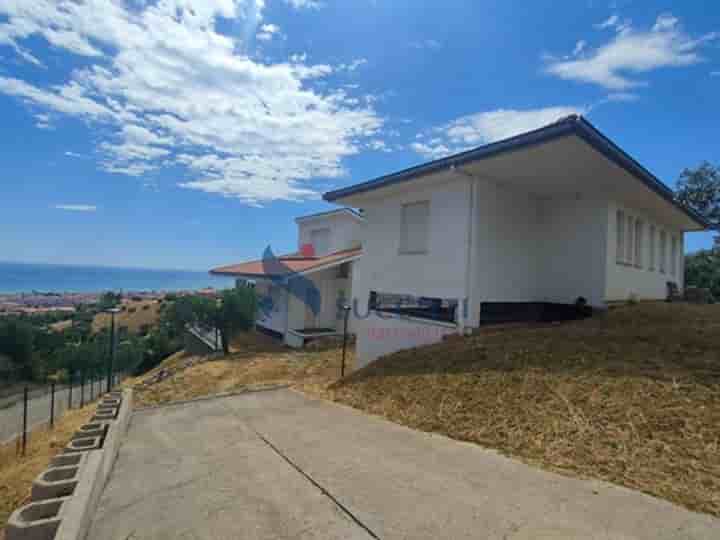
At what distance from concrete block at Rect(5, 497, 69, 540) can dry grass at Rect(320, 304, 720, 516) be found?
3435 mm

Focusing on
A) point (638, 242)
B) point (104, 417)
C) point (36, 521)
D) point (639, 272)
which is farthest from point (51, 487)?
point (638, 242)

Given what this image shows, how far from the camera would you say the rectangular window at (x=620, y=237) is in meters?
9.27

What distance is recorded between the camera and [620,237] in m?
9.59

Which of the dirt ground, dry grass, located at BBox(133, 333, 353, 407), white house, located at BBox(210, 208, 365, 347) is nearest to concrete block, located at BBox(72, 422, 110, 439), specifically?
the dirt ground

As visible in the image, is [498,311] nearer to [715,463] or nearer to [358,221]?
[715,463]

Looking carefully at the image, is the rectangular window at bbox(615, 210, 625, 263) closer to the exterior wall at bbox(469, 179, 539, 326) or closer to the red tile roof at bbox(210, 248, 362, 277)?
the exterior wall at bbox(469, 179, 539, 326)

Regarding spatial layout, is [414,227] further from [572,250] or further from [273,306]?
[273,306]

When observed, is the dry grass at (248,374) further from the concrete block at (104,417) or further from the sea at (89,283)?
the sea at (89,283)

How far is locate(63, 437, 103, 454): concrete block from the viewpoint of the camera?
3.75 m

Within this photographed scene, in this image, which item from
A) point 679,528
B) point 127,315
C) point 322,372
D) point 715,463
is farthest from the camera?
point 127,315

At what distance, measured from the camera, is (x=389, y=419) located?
5.02 metres

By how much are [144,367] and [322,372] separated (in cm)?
1741

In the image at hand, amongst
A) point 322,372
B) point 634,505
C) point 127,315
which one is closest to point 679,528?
point 634,505

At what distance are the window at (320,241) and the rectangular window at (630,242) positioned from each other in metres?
13.0
